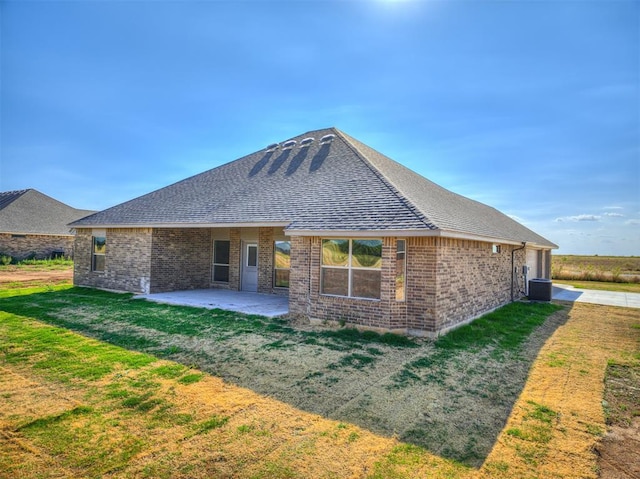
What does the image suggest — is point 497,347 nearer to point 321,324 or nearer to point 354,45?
point 321,324

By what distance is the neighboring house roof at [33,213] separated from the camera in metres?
30.8

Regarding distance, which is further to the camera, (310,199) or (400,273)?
(310,199)

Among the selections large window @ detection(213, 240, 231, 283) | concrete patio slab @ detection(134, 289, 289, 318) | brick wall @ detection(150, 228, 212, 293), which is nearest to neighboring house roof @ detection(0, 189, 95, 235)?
brick wall @ detection(150, 228, 212, 293)

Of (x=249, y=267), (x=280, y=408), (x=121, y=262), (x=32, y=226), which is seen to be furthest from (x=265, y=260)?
(x=32, y=226)

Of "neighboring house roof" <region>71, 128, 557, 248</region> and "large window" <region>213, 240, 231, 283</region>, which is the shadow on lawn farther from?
"large window" <region>213, 240, 231, 283</region>

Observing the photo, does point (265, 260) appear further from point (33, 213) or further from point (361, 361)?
point (33, 213)

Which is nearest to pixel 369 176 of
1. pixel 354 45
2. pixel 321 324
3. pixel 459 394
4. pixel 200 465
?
pixel 354 45

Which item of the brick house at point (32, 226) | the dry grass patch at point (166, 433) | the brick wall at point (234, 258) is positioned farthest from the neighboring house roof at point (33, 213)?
the dry grass patch at point (166, 433)

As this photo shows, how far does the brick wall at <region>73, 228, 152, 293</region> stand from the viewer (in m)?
14.4

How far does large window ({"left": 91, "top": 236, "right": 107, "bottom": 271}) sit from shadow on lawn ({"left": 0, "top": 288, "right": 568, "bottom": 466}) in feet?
14.1

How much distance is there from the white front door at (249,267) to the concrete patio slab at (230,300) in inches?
19.6

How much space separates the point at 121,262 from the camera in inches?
595

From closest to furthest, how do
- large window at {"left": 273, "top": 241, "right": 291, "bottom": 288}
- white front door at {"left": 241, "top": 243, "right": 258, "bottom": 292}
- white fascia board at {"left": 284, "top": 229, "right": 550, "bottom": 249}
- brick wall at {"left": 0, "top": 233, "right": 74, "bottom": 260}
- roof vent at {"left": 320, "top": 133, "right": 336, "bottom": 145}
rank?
white fascia board at {"left": 284, "top": 229, "right": 550, "bottom": 249} → large window at {"left": 273, "top": 241, "right": 291, "bottom": 288} → white front door at {"left": 241, "top": 243, "right": 258, "bottom": 292} → roof vent at {"left": 320, "top": 133, "right": 336, "bottom": 145} → brick wall at {"left": 0, "top": 233, "right": 74, "bottom": 260}

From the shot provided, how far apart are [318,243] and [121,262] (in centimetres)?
998
